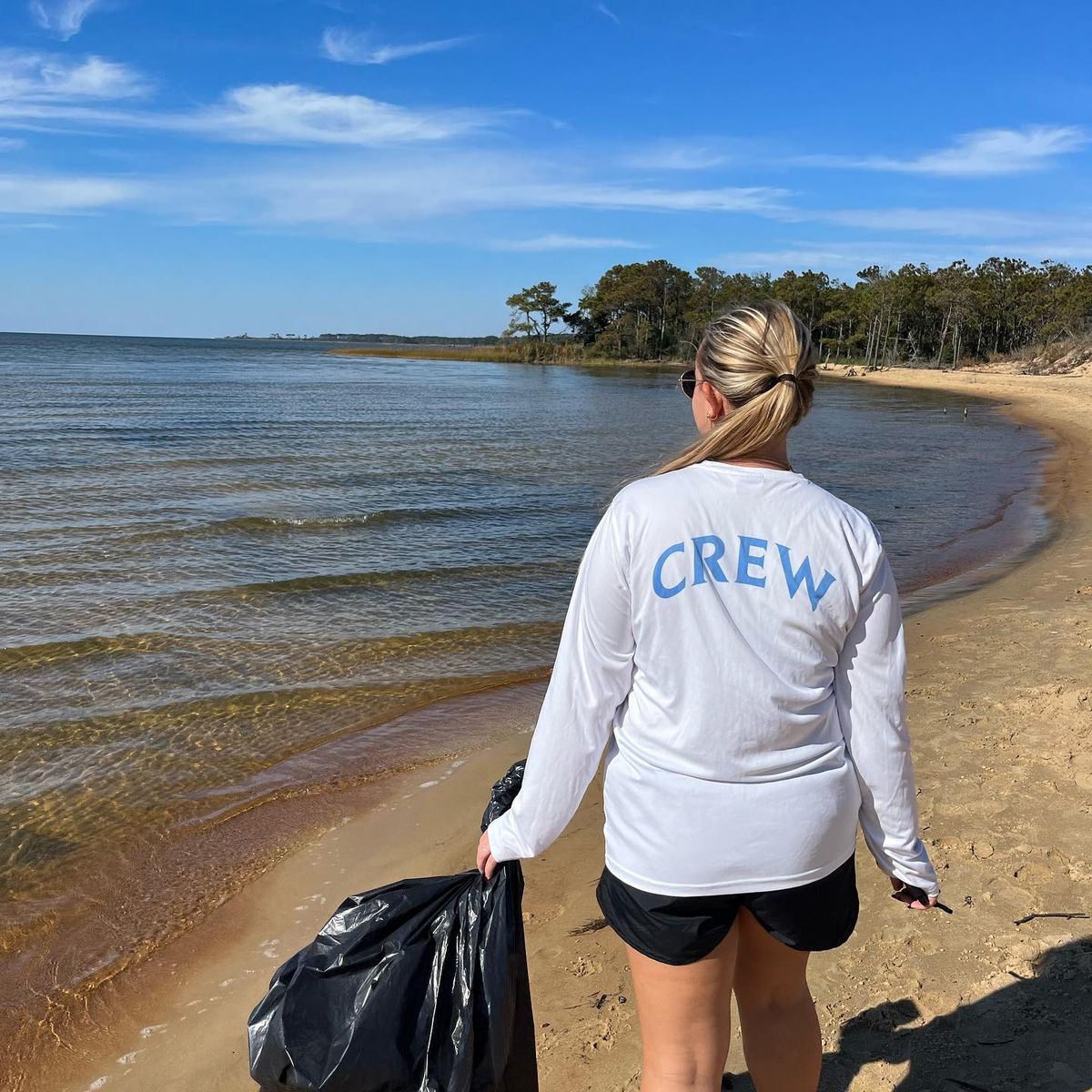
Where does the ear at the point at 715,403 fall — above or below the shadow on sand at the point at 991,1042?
above

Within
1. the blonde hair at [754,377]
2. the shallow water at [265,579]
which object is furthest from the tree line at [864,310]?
the blonde hair at [754,377]

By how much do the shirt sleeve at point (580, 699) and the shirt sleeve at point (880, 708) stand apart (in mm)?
443

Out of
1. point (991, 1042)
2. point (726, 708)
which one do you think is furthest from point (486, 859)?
point (991, 1042)

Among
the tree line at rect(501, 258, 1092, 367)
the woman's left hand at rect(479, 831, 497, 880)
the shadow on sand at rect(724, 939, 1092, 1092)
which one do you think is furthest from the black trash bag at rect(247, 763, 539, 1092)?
the tree line at rect(501, 258, 1092, 367)

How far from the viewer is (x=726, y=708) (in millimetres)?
1657

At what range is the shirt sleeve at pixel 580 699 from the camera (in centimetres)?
169

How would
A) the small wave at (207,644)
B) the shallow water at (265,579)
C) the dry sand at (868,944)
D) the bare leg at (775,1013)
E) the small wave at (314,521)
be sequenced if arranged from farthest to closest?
1. the small wave at (314,521)
2. the small wave at (207,644)
3. the shallow water at (265,579)
4. the dry sand at (868,944)
5. the bare leg at (775,1013)

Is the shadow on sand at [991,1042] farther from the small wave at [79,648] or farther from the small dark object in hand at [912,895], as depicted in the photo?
the small wave at [79,648]

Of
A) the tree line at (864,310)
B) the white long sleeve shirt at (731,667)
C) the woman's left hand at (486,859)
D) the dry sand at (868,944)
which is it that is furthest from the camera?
the tree line at (864,310)

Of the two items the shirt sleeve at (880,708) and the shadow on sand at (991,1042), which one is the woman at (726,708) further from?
the shadow on sand at (991,1042)

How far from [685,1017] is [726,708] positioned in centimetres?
65

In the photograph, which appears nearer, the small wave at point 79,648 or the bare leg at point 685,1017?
the bare leg at point 685,1017

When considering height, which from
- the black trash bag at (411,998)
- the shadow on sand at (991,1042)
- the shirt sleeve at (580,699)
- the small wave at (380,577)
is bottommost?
the small wave at (380,577)

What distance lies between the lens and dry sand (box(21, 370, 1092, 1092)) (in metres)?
2.78
